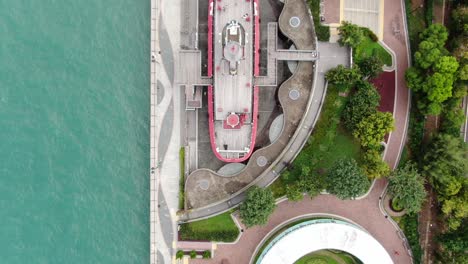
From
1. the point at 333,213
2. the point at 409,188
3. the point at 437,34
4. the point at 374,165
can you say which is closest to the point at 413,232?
the point at 409,188

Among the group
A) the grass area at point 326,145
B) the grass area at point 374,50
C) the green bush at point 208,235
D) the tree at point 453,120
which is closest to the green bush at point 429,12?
the grass area at point 374,50

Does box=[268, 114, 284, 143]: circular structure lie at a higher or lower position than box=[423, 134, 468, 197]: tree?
higher

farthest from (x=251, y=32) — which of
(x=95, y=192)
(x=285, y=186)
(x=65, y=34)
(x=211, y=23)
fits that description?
(x=95, y=192)

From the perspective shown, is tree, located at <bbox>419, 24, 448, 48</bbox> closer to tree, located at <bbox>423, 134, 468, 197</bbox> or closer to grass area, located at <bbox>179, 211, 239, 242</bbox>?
tree, located at <bbox>423, 134, 468, 197</bbox>

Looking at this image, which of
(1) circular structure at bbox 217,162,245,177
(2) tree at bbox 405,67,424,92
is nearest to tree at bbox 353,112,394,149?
(2) tree at bbox 405,67,424,92

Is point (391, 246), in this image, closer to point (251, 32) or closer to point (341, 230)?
point (341, 230)

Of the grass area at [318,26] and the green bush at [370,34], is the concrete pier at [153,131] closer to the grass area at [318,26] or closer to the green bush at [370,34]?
the grass area at [318,26]
